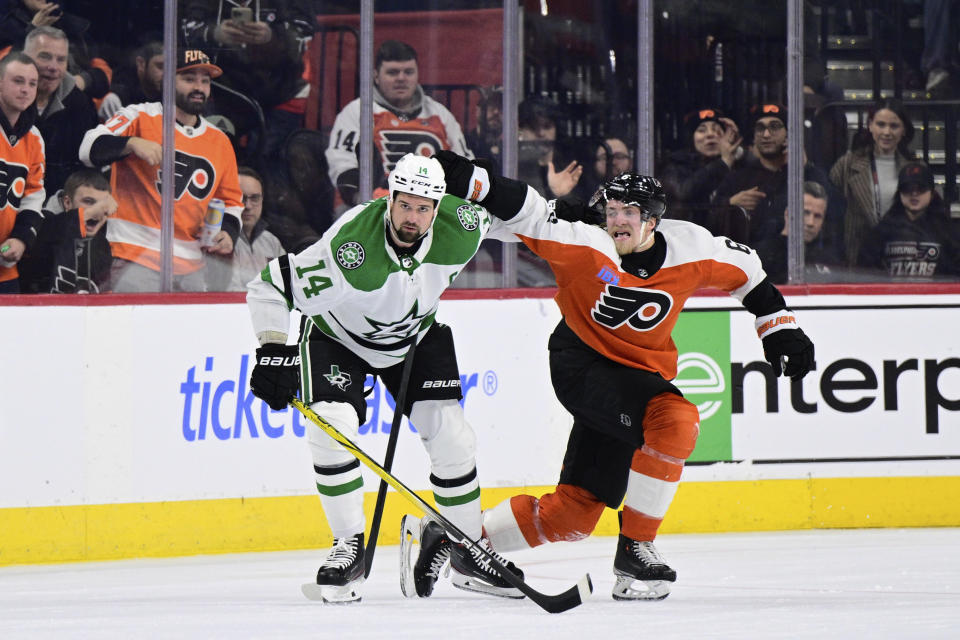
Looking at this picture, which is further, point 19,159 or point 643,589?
point 19,159

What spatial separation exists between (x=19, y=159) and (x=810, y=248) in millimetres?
3141

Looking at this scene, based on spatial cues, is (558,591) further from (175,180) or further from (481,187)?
(175,180)

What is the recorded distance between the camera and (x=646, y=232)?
3.55m

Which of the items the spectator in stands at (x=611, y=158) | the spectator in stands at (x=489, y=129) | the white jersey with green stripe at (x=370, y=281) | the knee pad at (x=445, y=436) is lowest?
the knee pad at (x=445, y=436)

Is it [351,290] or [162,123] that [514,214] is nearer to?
[351,290]

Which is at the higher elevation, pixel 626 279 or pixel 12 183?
pixel 12 183

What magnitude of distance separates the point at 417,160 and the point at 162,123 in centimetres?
219

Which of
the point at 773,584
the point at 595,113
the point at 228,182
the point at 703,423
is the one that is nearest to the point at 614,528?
the point at 703,423

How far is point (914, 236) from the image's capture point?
17.8 ft

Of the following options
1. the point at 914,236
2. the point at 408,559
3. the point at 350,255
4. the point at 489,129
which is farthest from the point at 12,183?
the point at 914,236

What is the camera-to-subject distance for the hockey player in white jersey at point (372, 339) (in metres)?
3.28

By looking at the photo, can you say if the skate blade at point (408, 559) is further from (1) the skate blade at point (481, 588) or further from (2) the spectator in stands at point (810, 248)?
(2) the spectator in stands at point (810, 248)

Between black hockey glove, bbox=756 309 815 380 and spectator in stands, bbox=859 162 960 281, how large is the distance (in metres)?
1.85

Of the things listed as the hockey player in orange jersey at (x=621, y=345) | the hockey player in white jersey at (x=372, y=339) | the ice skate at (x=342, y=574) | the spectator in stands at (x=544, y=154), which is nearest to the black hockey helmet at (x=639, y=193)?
the hockey player in orange jersey at (x=621, y=345)
